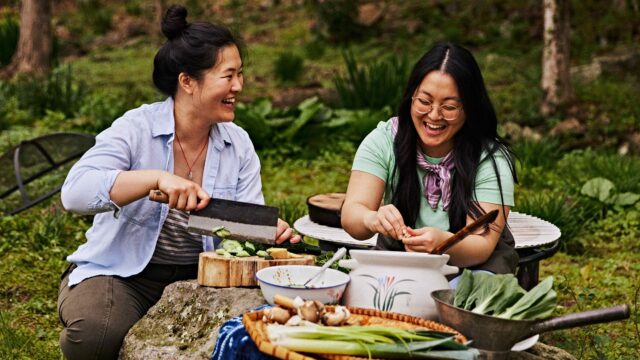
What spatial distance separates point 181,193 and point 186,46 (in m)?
0.75

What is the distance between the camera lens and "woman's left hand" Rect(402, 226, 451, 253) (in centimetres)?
279

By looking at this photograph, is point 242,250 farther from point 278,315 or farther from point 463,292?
point 463,292

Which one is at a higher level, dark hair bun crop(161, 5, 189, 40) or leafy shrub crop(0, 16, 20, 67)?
dark hair bun crop(161, 5, 189, 40)

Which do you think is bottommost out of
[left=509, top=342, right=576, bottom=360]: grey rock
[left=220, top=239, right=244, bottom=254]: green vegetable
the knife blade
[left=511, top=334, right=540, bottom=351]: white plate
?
[left=509, top=342, right=576, bottom=360]: grey rock

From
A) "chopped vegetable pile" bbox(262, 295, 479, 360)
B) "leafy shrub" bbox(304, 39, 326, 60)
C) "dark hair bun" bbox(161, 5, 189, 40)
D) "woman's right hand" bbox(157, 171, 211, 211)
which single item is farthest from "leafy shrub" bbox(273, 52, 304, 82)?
"chopped vegetable pile" bbox(262, 295, 479, 360)

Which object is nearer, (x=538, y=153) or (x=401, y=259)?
(x=401, y=259)

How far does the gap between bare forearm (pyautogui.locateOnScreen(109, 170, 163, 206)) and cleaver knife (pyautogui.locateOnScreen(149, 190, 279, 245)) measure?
0.18 meters

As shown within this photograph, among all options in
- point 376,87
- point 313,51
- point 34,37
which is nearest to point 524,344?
point 376,87

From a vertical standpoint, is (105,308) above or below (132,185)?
below

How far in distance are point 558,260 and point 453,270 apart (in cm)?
341

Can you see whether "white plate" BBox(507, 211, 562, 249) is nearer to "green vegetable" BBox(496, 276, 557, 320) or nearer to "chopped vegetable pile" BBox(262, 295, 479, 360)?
"green vegetable" BBox(496, 276, 557, 320)

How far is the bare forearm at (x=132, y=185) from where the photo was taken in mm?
3080

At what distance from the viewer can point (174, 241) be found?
11.6 ft

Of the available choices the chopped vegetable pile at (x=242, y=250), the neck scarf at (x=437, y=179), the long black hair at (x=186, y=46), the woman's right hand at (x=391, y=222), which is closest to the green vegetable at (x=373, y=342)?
the woman's right hand at (x=391, y=222)
